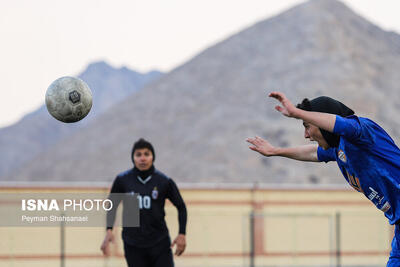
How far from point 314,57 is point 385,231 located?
48.6 metres

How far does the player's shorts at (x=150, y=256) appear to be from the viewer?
7.93 m

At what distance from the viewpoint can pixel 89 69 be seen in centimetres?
13625

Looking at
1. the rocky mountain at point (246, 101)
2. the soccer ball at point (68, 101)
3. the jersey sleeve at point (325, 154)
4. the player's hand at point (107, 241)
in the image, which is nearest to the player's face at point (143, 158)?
the soccer ball at point (68, 101)

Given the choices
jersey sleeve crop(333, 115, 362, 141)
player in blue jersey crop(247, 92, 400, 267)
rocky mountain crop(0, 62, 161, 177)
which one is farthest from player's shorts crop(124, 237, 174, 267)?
rocky mountain crop(0, 62, 161, 177)

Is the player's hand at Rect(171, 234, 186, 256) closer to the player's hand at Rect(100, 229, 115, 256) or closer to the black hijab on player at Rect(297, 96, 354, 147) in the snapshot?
the player's hand at Rect(100, 229, 115, 256)

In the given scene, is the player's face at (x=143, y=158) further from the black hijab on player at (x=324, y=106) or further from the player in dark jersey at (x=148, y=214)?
the black hijab on player at (x=324, y=106)

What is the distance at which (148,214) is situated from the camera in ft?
26.2

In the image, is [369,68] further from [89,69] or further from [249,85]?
[89,69]

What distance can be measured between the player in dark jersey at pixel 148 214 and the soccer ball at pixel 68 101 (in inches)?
30.3

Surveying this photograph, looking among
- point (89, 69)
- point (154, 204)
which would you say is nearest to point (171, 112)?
point (154, 204)

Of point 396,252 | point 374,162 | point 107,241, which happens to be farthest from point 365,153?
point 107,241

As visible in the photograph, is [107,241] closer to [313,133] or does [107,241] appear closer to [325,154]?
[325,154]

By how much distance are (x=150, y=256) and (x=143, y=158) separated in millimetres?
1076

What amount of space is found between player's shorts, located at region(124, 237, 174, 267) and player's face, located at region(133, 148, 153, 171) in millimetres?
845
